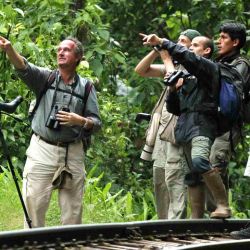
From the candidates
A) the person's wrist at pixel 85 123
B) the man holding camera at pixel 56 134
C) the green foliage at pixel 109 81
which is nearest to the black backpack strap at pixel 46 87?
the man holding camera at pixel 56 134

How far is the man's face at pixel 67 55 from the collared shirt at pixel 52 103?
13 cm

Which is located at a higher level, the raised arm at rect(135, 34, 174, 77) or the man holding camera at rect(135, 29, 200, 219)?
the raised arm at rect(135, 34, 174, 77)

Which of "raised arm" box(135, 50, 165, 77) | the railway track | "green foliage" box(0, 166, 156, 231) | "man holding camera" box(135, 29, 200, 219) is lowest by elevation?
the railway track

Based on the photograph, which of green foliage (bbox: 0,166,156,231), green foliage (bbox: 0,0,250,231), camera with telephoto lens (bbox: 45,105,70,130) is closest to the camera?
camera with telephoto lens (bbox: 45,105,70,130)

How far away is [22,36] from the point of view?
11.0 meters

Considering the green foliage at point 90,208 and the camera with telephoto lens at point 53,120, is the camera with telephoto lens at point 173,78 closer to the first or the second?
the camera with telephoto lens at point 53,120

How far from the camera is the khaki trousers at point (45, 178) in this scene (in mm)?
8102

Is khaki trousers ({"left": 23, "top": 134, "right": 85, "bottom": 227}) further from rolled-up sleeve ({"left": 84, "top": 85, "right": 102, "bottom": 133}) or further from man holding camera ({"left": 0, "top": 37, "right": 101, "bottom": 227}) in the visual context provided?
rolled-up sleeve ({"left": 84, "top": 85, "right": 102, "bottom": 133})

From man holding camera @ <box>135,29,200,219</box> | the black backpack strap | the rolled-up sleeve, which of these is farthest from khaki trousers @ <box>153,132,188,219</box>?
the black backpack strap

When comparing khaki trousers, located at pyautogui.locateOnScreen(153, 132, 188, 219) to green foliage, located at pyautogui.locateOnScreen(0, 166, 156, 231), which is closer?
khaki trousers, located at pyautogui.locateOnScreen(153, 132, 188, 219)

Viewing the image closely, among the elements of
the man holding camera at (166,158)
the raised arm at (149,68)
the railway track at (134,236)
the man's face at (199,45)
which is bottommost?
the railway track at (134,236)

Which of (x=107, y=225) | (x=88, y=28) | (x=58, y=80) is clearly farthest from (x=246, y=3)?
(x=107, y=225)

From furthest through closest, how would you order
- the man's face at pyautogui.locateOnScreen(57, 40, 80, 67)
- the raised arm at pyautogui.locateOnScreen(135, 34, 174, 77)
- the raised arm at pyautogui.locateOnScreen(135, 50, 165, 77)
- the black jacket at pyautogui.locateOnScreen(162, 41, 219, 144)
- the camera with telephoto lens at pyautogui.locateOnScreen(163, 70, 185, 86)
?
the raised arm at pyautogui.locateOnScreen(135, 50, 165, 77) < the raised arm at pyautogui.locateOnScreen(135, 34, 174, 77) < the man's face at pyautogui.locateOnScreen(57, 40, 80, 67) < the camera with telephoto lens at pyautogui.locateOnScreen(163, 70, 185, 86) < the black jacket at pyautogui.locateOnScreen(162, 41, 219, 144)

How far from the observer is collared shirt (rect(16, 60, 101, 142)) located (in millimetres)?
8055
